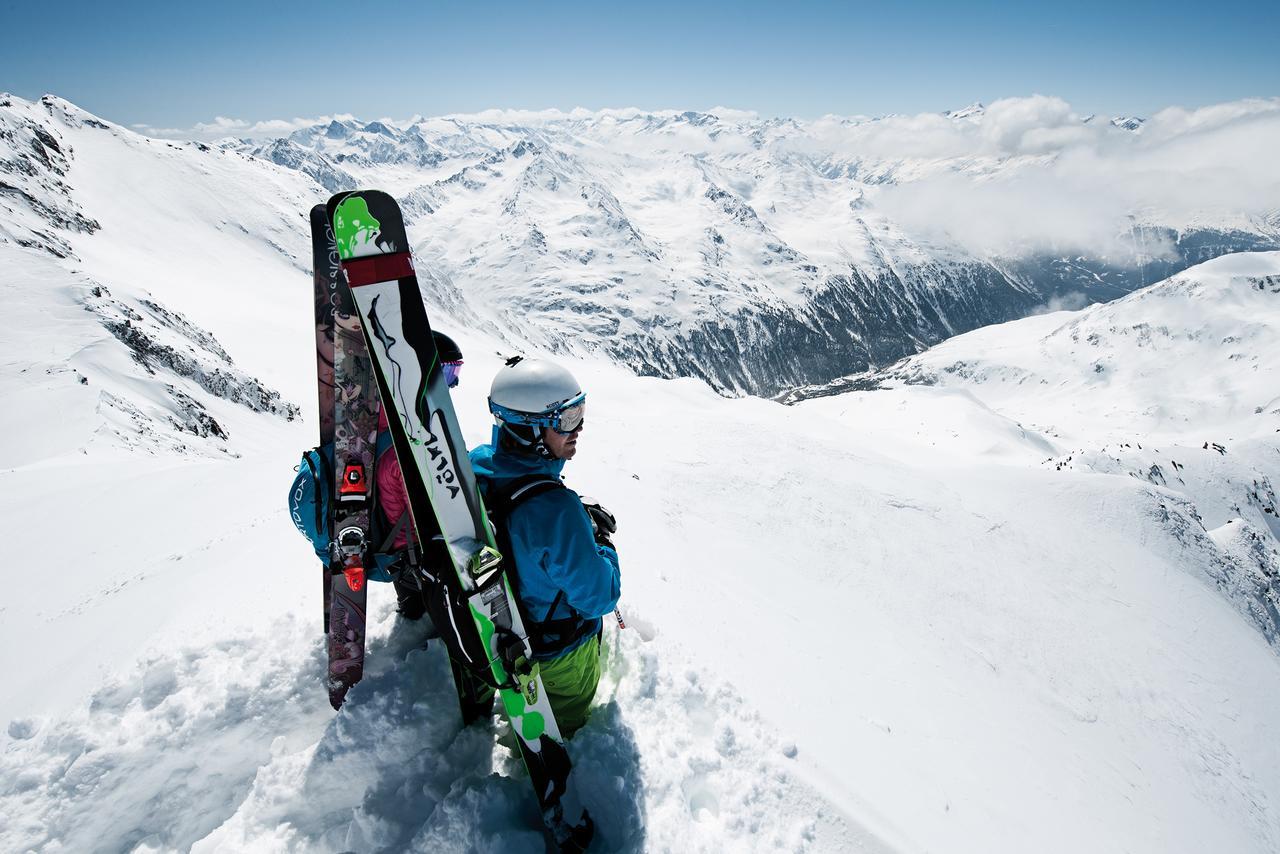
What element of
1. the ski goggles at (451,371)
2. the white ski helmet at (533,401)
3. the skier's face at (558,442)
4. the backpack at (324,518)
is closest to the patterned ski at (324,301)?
the backpack at (324,518)

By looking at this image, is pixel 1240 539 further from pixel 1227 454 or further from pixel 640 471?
pixel 1227 454

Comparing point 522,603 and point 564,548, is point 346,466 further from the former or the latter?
point 564,548

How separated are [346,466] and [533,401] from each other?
7.38 ft

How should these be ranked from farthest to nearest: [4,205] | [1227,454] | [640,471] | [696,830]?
[1227,454] < [4,205] < [640,471] < [696,830]

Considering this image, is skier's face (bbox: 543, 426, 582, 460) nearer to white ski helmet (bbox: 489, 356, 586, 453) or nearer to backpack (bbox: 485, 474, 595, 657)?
white ski helmet (bbox: 489, 356, 586, 453)

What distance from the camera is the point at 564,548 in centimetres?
449

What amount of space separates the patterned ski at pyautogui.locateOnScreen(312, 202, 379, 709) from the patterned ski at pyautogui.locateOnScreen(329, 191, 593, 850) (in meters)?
0.73

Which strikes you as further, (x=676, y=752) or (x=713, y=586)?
(x=713, y=586)

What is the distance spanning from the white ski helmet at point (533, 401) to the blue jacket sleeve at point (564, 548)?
1.98 feet

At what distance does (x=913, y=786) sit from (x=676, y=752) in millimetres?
3367

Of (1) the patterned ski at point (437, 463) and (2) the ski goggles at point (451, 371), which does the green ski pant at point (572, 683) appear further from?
(2) the ski goggles at point (451, 371)

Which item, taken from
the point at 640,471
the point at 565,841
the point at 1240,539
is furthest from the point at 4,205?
the point at 1240,539

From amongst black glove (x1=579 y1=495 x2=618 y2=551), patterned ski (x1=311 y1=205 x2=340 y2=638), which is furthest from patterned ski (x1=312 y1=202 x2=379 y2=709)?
black glove (x1=579 y1=495 x2=618 y2=551)

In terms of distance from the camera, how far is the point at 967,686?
1303 cm
